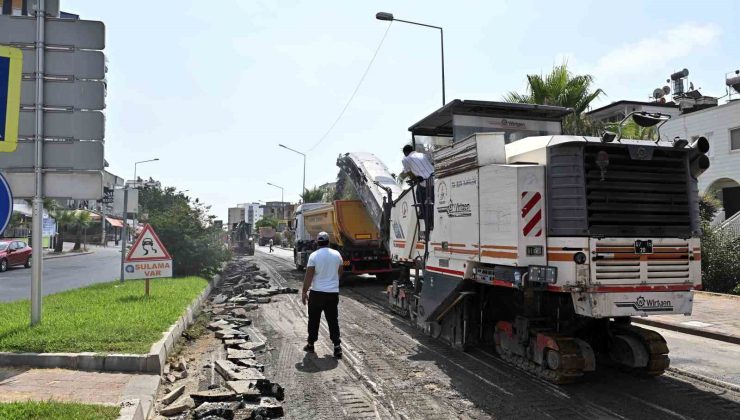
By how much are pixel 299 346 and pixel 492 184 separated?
3.99 meters

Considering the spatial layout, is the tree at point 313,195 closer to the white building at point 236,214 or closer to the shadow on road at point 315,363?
the white building at point 236,214

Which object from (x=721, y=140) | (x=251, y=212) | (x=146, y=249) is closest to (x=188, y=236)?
(x=146, y=249)

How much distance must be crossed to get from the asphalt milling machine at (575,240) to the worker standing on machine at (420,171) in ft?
4.62

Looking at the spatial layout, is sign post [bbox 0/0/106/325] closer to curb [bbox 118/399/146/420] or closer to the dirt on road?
the dirt on road

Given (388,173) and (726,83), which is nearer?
(388,173)

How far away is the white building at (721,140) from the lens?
22.8m

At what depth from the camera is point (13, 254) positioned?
2561 centimetres

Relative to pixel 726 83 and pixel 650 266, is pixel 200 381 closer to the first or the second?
pixel 650 266

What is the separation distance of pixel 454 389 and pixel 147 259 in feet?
24.0

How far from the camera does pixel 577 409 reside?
5.27 metres

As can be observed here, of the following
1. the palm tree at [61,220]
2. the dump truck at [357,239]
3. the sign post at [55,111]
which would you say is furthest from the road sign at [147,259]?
the palm tree at [61,220]

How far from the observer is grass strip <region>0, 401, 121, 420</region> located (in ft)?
14.0

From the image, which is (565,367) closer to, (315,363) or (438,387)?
(438,387)

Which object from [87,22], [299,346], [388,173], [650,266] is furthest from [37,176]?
[388,173]
